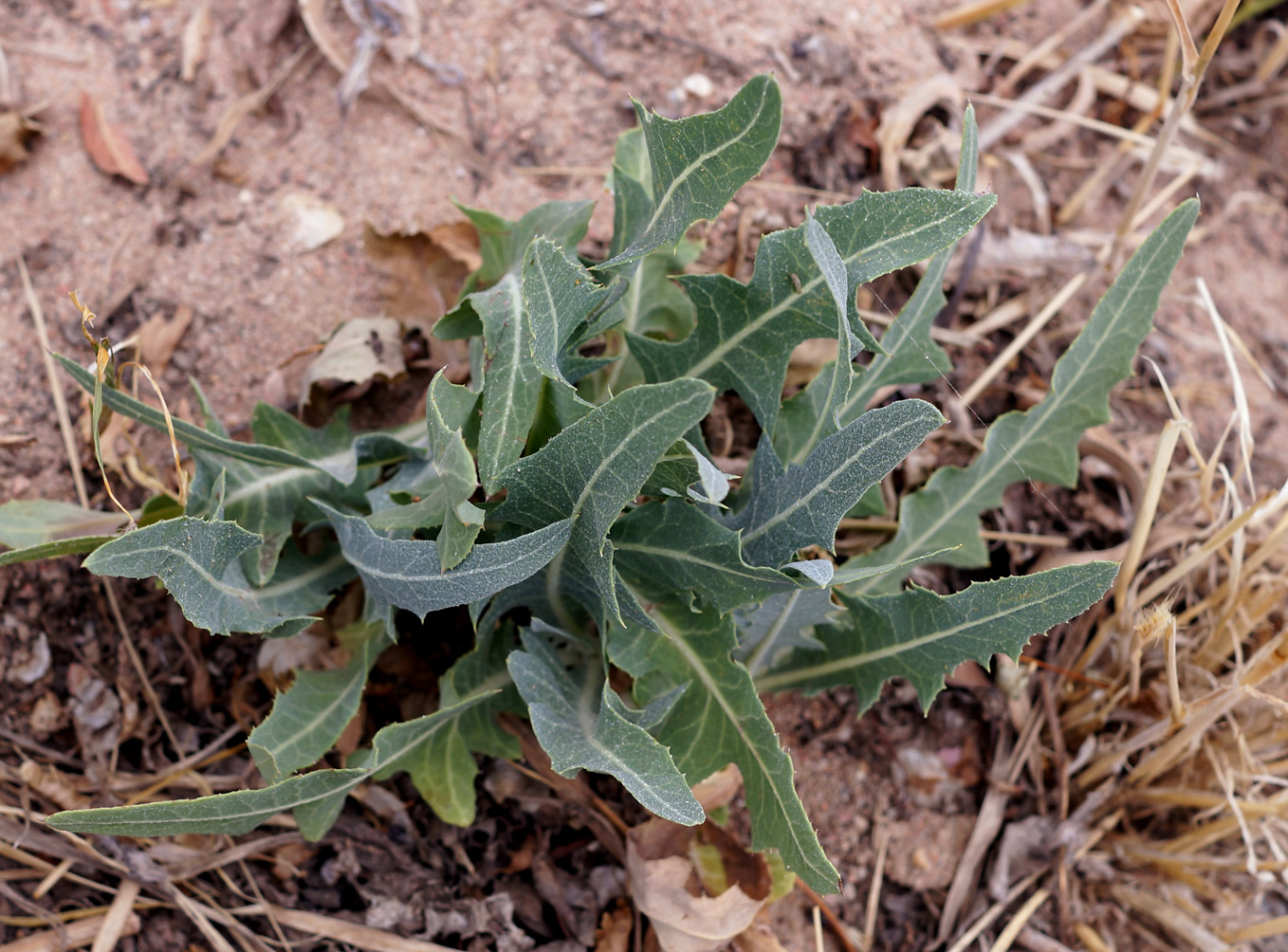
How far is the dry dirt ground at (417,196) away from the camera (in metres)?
1.80

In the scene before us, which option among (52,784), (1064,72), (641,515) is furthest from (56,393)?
(1064,72)

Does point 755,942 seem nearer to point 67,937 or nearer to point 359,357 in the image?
point 67,937

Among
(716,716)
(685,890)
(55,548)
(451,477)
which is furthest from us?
(685,890)

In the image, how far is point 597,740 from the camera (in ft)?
4.26

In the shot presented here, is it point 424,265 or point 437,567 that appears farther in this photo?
point 424,265

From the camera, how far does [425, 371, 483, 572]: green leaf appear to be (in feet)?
3.61

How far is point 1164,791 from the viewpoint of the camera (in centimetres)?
177

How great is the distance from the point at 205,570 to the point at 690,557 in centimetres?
68

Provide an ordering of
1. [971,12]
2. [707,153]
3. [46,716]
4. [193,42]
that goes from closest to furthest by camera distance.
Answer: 1. [707,153]
2. [46,716]
3. [193,42]
4. [971,12]

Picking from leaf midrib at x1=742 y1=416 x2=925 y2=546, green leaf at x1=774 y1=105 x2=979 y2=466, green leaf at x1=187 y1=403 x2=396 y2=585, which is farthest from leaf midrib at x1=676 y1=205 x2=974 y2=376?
green leaf at x1=187 y1=403 x2=396 y2=585

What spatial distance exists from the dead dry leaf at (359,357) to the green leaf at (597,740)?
631 millimetres

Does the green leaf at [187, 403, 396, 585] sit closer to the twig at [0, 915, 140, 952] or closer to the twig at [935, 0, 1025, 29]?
the twig at [0, 915, 140, 952]

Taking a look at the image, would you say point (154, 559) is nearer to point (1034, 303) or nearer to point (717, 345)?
point (717, 345)

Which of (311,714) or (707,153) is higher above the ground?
(707,153)
